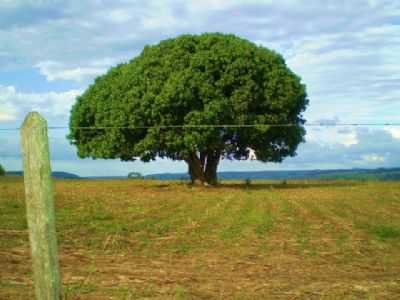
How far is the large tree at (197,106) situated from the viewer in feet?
115

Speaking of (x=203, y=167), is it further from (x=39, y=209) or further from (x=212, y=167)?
(x=39, y=209)

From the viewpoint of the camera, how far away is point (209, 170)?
40.2 meters

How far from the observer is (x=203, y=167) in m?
39.9

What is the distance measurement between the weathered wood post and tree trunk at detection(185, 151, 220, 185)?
3349 centimetres

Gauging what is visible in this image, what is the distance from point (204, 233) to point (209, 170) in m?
25.1

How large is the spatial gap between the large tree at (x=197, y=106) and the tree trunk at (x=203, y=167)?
0.19 ft

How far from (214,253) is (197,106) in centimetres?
2390

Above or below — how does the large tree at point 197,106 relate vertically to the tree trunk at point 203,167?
above

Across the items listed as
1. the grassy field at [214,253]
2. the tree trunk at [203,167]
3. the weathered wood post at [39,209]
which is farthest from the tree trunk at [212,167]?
Result: the weathered wood post at [39,209]

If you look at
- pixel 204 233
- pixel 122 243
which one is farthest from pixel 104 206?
pixel 122 243

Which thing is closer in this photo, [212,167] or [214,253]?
[214,253]

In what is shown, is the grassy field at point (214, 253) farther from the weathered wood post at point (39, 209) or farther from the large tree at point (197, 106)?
the large tree at point (197, 106)

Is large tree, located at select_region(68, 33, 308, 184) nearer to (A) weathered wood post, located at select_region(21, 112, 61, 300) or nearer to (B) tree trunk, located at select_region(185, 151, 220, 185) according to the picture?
(B) tree trunk, located at select_region(185, 151, 220, 185)

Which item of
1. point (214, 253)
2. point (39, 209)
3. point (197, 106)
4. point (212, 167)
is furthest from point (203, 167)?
point (39, 209)
